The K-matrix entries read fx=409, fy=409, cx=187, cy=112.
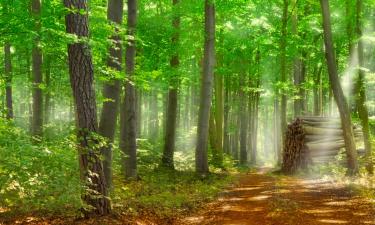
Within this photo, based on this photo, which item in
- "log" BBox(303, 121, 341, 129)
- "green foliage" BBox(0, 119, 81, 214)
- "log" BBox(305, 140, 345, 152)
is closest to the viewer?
"green foliage" BBox(0, 119, 81, 214)

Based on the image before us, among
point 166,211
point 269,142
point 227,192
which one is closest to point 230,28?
point 227,192

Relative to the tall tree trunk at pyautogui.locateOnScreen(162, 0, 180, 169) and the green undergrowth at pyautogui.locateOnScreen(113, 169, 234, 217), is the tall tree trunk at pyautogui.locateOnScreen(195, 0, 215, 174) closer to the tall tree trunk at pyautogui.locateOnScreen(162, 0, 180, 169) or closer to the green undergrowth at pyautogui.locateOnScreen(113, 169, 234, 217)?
the green undergrowth at pyautogui.locateOnScreen(113, 169, 234, 217)

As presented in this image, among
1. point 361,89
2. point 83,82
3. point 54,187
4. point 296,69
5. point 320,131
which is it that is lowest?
point 54,187

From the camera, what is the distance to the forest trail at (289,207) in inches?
376

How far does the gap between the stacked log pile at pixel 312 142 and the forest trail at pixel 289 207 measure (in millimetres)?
5350

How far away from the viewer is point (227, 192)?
1448 cm

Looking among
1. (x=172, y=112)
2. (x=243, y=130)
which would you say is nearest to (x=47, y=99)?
(x=172, y=112)

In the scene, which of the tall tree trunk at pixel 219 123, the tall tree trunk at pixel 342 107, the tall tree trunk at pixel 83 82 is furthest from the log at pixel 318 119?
the tall tree trunk at pixel 83 82

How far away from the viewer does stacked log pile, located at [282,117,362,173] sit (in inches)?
792

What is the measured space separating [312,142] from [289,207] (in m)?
9.90

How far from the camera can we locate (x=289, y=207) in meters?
11.0

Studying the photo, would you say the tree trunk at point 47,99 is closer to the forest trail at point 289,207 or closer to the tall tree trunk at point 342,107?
the forest trail at point 289,207

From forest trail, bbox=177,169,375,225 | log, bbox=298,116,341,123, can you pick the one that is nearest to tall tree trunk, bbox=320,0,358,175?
forest trail, bbox=177,169,375,225

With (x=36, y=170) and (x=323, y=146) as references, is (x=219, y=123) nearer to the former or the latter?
(x=323, y=146)
